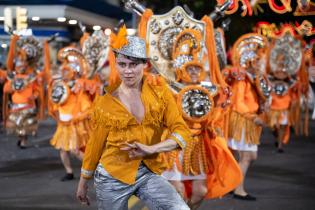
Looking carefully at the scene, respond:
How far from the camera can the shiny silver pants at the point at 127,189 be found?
390cm

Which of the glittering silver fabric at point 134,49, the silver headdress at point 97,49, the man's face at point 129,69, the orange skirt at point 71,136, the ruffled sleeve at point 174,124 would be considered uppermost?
the silver headdress at point 97,49

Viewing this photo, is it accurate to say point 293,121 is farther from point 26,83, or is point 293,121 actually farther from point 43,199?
point 43,199

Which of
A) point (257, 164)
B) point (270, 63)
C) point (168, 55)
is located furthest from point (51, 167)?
point (270, 63)

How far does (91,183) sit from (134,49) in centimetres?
477

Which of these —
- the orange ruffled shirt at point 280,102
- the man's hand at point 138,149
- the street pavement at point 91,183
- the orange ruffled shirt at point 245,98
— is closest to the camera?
the man's hand at point 138,149

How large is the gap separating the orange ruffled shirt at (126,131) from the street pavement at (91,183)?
2.79 m

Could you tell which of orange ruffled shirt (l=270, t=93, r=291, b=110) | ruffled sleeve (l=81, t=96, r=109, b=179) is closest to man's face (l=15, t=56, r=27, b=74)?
orange ruffled shirt (l=270, t=93, r=291, b=110)

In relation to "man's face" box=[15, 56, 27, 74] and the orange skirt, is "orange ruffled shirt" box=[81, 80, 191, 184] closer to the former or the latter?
the orange skirt

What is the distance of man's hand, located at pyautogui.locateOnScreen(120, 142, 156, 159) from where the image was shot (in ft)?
12.2

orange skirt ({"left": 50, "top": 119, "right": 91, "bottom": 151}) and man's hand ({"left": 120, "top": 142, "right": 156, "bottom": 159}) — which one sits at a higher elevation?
man's hand ({"left": 120, "top": 142, "right": 156, "bottom": 159})

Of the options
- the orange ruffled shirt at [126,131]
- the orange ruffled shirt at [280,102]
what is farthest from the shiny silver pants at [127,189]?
the orange ruffled shirt at [280,102]

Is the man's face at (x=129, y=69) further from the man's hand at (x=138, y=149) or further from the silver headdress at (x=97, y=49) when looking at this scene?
the silver headdress at (x=97, y=49)

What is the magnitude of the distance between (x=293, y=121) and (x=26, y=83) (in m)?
5.45

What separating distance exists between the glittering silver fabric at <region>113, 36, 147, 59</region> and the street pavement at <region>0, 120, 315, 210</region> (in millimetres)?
3094
